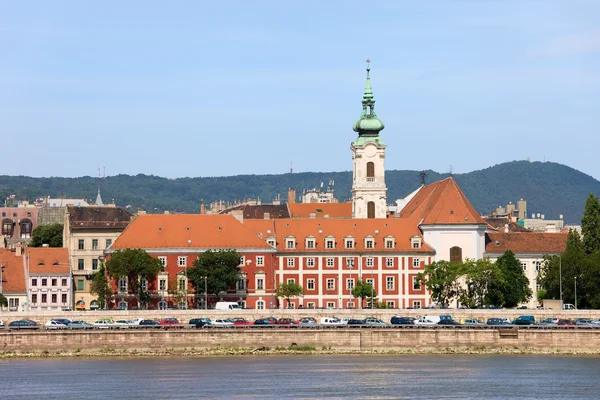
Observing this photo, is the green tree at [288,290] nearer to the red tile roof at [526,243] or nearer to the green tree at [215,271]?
the green tree at [215,271]

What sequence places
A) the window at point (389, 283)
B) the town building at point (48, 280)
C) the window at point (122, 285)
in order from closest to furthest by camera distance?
the window at point (122, 285) < the window at point (389, 283) < the town building at point (48, 280)

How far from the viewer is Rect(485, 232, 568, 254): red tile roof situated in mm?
152500

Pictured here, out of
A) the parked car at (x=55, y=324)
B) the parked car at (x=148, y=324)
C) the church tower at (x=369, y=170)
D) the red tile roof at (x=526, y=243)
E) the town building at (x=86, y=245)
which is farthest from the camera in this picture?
the church tower at (x=369, y=170)

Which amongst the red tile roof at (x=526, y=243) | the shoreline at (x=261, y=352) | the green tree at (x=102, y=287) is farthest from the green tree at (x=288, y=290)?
the shoreline at (x=261, y=352)

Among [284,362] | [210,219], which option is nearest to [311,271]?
[210,219]

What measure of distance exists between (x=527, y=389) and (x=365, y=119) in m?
91.2

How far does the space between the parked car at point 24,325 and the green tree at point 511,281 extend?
46015mm

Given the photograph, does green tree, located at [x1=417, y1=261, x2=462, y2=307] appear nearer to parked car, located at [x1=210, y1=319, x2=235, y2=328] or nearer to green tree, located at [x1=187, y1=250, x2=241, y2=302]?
green tree, located at [x1=187, y1=250, x2=241, y2=302]

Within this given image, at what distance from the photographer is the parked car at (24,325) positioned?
359ft

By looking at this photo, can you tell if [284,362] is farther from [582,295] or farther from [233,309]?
[582,295]

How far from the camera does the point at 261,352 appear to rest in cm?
10644

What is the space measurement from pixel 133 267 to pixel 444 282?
96.7ft

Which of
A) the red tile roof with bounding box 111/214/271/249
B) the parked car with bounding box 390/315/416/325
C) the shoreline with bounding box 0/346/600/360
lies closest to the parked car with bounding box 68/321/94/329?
the shoreline with bounding box 0/346/600/360

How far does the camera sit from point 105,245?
528 ft
